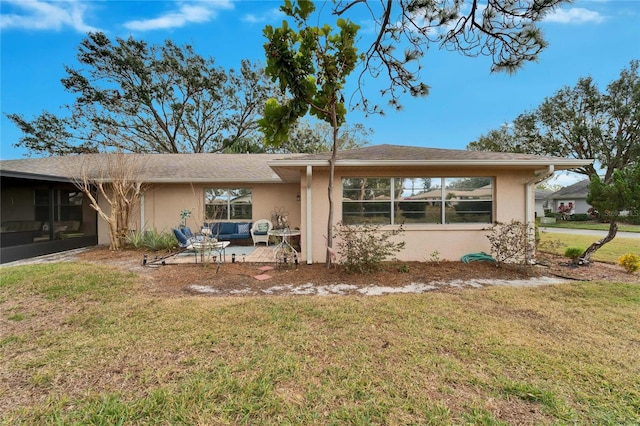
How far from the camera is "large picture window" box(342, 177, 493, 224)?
7.61 m

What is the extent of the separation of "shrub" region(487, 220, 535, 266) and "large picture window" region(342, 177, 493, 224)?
1.99 feet

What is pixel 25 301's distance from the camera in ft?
15.5

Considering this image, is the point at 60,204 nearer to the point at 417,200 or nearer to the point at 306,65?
the point at 306,65

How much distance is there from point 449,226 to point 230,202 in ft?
26.7

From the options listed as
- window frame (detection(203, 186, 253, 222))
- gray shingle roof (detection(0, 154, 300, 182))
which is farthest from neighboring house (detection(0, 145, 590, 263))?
window frame (detection(203, 186, 253, 222))

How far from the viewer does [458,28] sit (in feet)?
14.9

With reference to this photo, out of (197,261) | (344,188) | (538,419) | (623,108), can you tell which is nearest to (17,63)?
(197,261)

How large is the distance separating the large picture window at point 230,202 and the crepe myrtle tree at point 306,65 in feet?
17.2

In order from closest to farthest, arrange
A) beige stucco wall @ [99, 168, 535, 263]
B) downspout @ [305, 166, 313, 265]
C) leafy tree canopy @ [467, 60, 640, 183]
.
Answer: downspout @ [305, 166, 313, 265] < beige stucco wall @ [99, 168, 535, 263] < leafy tree canopy @ [467, 60, 640, 183]

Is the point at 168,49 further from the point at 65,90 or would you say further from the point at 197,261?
the point at 197,261

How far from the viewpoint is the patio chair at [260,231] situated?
34.8 feet

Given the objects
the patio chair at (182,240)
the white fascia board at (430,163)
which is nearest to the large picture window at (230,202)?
the patio chair at (182,240)

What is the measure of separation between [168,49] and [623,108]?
35641 millimetres

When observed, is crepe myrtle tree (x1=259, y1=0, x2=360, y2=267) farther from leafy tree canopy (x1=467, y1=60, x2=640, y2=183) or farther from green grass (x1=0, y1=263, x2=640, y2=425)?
leafy tree canopy (x1=467, y1=60, x2=640, y2=183)
